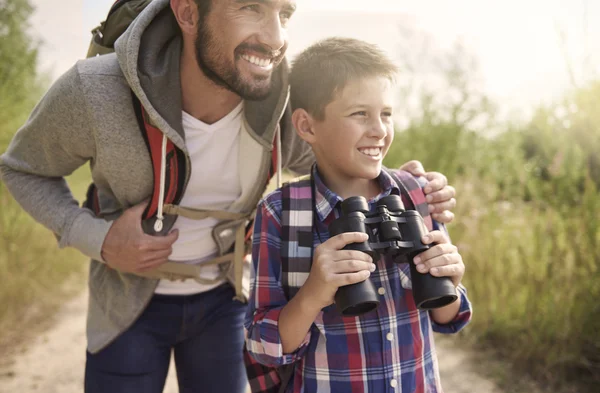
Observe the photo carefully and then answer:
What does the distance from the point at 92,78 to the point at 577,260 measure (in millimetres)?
2890

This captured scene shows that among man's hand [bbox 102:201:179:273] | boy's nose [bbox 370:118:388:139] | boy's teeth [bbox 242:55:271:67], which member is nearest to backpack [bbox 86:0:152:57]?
boy's teeth [bbox 242:55:271:67]

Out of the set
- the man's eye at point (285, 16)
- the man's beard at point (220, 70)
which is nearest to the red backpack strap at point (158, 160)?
the man's beard at point (220, 70)

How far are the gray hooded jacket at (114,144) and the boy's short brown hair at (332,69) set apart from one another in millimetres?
224

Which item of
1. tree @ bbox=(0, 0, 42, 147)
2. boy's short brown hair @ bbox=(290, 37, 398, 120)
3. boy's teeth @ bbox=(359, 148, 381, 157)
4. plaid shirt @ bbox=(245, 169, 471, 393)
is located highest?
tree @ bbox=(0, 0, 42, 147)

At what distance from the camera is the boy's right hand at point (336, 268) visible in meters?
1.49

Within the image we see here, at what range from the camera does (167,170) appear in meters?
2.21

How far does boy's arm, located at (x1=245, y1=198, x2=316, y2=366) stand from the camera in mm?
1634

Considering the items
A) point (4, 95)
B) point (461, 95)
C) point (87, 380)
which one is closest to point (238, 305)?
Result: point (87, 380)

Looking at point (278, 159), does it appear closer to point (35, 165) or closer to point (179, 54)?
point (179, 54)

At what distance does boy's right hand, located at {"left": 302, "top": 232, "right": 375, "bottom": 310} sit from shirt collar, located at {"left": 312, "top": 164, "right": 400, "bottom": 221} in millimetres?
275

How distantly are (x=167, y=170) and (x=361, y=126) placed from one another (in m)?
0.85

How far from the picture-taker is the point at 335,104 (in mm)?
1826

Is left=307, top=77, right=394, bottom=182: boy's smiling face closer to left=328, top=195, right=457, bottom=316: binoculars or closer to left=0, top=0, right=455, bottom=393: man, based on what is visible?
left=328, top=195, right=457, bottom=316: binoculars

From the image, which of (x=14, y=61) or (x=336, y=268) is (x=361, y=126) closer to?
(x=336, y=268)
